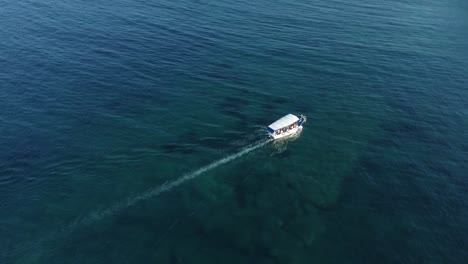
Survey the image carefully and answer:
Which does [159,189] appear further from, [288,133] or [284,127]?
[288,133]

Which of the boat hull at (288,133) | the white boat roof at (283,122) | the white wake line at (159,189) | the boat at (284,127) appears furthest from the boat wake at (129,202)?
the white boat roof at (283,122)

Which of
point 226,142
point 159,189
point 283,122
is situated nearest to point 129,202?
point 159,189

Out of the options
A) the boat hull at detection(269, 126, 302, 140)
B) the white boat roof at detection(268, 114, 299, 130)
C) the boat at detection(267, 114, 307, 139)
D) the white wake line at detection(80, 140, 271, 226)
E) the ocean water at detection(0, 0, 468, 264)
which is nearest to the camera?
the ocean water at detection(0, 0, 468, 264)

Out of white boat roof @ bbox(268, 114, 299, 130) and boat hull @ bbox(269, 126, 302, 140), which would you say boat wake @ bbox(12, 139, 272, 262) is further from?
white boat roof @ bbox(268, 114, 299, 130)

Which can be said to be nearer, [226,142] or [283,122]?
[226,142]

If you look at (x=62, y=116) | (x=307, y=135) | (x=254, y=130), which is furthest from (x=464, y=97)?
(x=62, y=116)

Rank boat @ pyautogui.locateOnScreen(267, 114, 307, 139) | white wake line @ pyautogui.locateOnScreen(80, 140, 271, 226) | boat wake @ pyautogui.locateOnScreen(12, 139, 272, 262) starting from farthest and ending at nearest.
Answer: boat @ pyautogui.locateOnScreen(267, 114, 307, 139), white wake line @ pyautogui.locateOnScreen(80, 140, 271, 226), boat wake @ pyautogui.locateOnScreen(12, 139, 272, 262)

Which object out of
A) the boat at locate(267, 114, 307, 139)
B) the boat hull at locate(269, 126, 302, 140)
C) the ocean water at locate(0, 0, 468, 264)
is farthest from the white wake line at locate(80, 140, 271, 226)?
the boat at locate(267, 114, 307, 139)

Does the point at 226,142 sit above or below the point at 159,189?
above
